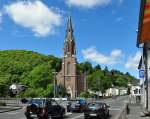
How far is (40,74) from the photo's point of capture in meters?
149

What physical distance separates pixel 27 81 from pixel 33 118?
131511 mm

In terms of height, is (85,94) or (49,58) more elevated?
(49,58)

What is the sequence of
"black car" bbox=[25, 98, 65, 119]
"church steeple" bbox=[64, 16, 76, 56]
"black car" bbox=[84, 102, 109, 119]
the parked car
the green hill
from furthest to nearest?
"church steeple" bbox=[64, 16, 76, 56], the green hill, the parked car, "black car" bbox=[84, 102, 109, 119], "black car" bbox=[25, 98, 65, 119]

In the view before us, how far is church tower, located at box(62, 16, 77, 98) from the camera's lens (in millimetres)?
154250

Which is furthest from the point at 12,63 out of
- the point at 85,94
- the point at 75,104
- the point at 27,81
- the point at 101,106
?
the point at 101,106

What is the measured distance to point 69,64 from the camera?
511 feet

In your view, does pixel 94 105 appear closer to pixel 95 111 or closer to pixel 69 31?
pixel 95 111

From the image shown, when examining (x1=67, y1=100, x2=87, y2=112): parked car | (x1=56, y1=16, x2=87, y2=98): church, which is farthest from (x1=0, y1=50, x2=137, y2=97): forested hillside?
(x1=67, y1=100, x2=87, y2=112): parked car

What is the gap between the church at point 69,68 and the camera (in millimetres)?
154375

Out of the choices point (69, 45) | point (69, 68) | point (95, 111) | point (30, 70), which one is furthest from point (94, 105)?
point (30, 70)

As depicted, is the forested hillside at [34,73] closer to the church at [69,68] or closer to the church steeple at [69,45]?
the church at [69,68]

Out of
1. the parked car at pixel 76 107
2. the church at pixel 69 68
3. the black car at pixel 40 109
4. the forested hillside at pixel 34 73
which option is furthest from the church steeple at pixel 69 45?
the black car at pixel 40 109

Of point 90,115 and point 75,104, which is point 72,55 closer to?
point 75,104

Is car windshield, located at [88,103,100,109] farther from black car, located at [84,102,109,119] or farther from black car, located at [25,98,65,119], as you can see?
black car, located at [25,98,65,119]
